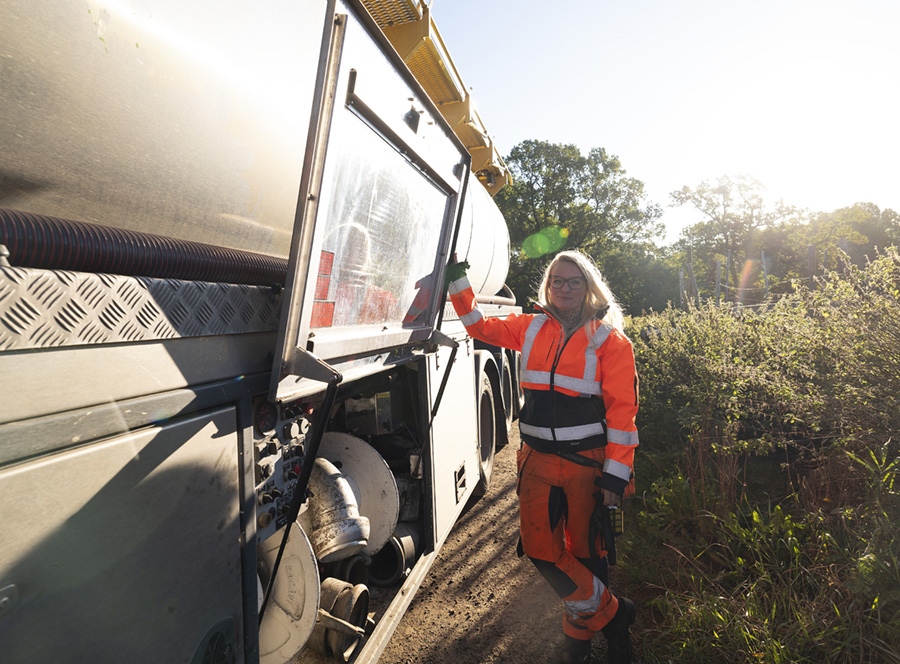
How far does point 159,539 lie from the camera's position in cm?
118

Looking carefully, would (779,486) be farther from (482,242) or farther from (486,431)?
(482,242)

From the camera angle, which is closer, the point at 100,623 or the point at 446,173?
the point at 100,623

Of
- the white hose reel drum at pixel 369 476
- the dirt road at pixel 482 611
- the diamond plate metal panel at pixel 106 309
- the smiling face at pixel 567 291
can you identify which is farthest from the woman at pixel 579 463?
the diamond plate metal panel at pixel 106 309

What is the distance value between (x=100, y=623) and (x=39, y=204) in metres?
0.93

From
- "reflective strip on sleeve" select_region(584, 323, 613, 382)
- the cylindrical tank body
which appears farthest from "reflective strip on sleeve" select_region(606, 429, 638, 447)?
the cylindrical tank body

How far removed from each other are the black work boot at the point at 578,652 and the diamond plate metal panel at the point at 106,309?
2.46 meters

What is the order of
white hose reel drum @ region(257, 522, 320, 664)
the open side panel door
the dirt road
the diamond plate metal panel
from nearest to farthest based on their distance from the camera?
1. the diamond plate metal panel
2. the open side panel door
3. white hose reel drum @ region(257, 522, 320, 664)
4. the dirt road

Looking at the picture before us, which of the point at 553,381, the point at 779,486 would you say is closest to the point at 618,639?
the point at 553,381

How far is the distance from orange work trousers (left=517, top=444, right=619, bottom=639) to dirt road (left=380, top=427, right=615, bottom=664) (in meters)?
0.34

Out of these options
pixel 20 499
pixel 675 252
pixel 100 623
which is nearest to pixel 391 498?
pixel 100 623

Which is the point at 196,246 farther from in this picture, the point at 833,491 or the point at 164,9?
the point at 833,491

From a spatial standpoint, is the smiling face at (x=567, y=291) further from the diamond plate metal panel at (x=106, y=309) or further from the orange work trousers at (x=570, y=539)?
the diamond plate metal panel at (x=106, y=309)

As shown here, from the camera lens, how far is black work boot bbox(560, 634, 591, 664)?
274cm

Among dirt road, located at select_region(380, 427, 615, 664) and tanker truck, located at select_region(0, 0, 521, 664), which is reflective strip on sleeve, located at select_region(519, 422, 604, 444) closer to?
tanker truck, located at select_region(0, 0, 521, 664)
